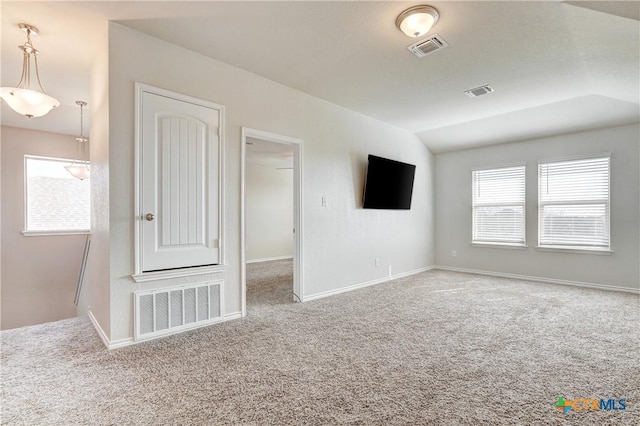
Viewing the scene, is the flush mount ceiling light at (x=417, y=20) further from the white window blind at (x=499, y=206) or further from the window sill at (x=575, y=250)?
the window sill at (x=575, y=250)

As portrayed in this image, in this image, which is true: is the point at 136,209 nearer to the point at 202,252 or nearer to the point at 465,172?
the point at 202,252

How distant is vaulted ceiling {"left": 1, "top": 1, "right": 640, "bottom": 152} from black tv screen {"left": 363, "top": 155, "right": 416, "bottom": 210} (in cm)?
88

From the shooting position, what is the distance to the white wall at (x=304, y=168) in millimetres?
2545

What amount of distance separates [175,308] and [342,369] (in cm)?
165

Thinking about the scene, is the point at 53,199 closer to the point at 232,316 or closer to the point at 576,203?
the point at 232,316

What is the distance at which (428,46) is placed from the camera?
9.10 feet

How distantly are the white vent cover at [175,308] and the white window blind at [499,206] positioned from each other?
Result: 4.96 metres

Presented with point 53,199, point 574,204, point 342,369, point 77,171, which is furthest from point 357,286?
point 53,199

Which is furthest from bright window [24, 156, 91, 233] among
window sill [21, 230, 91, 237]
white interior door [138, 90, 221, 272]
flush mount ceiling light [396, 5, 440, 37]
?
flush mount ceiling light [396, 5, 440, 37]

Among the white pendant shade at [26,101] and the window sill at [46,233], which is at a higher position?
the white pendant shade at [26,101]

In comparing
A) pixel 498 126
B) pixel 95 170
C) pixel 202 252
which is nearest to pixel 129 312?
pixel 202 252

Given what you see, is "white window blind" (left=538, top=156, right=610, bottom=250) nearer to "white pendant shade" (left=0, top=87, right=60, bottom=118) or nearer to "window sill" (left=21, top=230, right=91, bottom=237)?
"white pendant shade" (left=0, top=87, right=60, bottom=118)

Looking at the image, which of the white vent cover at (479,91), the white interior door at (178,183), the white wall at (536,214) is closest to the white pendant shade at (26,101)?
the white interior door at (178,183)

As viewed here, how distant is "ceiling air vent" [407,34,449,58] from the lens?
267 centimetres
